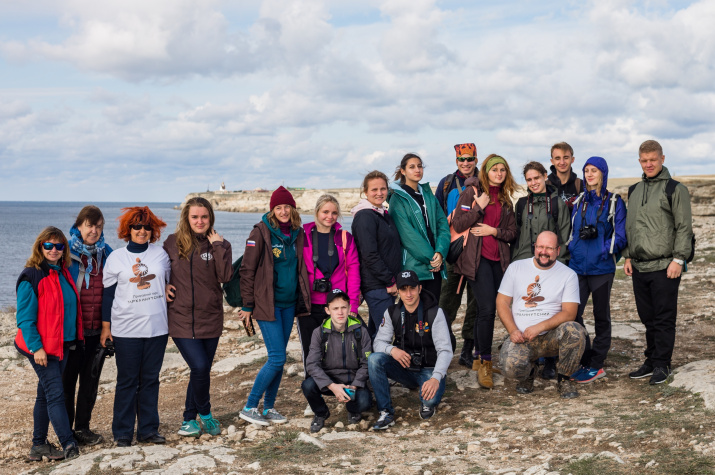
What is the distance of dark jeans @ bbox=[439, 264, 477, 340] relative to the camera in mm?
7768

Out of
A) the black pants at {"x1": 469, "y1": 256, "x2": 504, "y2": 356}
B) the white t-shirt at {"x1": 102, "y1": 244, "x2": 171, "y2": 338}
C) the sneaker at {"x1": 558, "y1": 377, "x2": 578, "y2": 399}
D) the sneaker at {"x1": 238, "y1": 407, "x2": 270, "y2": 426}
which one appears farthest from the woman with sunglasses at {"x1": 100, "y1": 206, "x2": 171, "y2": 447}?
the sneaker at {"x1": 558, "y1": 377, "x2": 578, "y2": 399}

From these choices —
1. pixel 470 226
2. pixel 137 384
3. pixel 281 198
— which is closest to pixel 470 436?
pixel 470 226

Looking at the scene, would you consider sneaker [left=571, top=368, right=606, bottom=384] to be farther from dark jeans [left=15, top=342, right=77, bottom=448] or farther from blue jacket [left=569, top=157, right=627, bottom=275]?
dark jeans [left=15, top=342, right=77, bottom=448]

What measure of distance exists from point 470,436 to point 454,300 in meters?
2.54

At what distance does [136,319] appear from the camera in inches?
225

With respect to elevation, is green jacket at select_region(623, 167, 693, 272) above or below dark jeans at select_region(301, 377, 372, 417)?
above

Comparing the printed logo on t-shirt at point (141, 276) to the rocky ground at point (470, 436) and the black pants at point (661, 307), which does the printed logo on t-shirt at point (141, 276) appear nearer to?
the rocky ground at point (470, 436)

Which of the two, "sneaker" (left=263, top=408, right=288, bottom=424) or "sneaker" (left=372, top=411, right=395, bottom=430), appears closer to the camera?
"sneaker" (left=372, top=411, right=395, bottom=430)

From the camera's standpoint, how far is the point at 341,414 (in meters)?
6.55

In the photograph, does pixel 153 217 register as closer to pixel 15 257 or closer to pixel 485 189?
pixel 485 189

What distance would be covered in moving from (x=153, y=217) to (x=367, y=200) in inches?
88.3

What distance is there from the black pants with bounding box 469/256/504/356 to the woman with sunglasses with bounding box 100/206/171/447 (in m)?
3.52

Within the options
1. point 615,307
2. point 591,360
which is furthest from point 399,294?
point 615,307

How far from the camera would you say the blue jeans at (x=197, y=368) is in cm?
590
